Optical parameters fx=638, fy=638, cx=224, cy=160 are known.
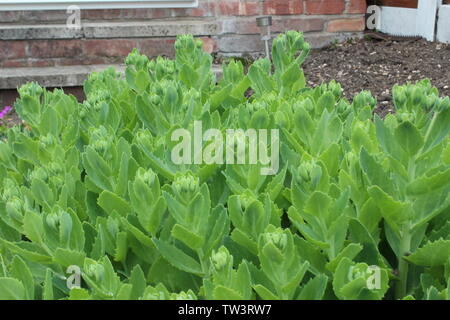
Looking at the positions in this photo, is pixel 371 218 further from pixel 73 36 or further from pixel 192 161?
pixel 73 36

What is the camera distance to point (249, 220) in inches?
36.5

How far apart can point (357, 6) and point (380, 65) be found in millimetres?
768

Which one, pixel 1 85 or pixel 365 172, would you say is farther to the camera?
pixel 1 85

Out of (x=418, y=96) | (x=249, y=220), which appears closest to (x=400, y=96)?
(x=418, y=96)

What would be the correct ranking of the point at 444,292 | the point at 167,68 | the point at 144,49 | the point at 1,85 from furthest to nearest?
the point at 144,49 < the point at 1,85 < the point at 167,68 < the point at 444,292

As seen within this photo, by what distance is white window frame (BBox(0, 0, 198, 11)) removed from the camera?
5223mm

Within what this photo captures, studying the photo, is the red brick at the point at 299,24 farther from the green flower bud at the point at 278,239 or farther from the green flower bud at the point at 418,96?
the green flower bud at the point at 278,239

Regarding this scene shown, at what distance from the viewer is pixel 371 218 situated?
101cm

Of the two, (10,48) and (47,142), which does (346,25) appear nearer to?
(10,48)

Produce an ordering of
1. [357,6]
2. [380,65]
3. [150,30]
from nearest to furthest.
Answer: [380,65] < [150,30] < [357,6]

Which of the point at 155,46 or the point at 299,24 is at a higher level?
the point at 299,24

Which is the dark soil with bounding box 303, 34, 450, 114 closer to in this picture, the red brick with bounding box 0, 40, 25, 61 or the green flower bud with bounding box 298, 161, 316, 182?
the red brick with bounding box 0, 40, 25, 61

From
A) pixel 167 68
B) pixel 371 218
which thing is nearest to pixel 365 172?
pixel 371 218

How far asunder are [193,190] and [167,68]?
84 cm
